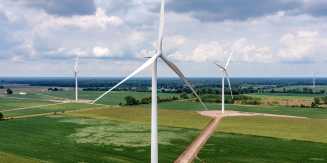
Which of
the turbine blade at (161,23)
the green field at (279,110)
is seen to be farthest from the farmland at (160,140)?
the turbine blade at (161,23)

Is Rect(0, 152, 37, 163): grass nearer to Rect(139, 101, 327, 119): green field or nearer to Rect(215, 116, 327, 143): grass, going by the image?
Rect(215, 116, 327, 143): grass

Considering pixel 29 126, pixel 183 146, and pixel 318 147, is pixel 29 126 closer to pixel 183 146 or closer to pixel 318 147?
pixel 183 146

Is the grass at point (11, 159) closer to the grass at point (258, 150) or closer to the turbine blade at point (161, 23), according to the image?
the grass at point (258, 150)

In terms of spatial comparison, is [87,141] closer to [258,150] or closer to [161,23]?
[161,23]

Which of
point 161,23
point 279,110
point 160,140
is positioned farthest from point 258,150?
point 279,110

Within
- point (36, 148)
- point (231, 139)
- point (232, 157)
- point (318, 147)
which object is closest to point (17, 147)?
point (36, 148)

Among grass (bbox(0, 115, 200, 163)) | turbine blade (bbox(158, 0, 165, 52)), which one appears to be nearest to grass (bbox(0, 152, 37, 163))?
grass (bbox(0, 115, 200, 163))
